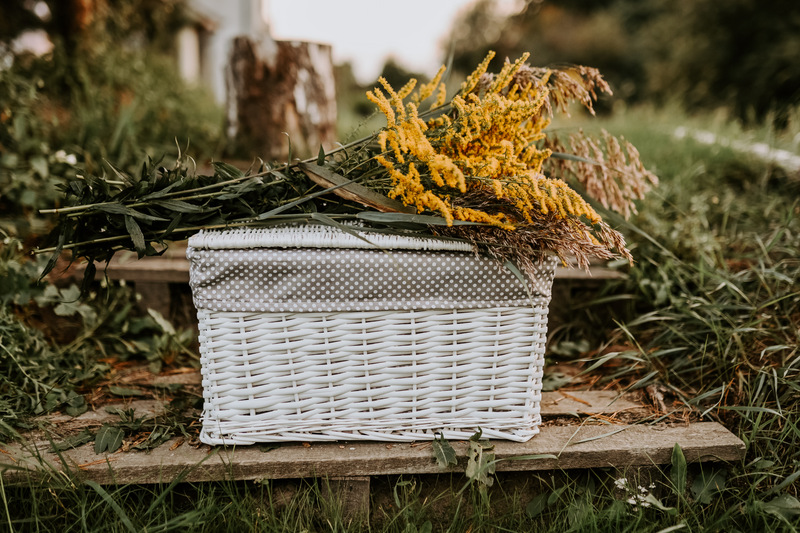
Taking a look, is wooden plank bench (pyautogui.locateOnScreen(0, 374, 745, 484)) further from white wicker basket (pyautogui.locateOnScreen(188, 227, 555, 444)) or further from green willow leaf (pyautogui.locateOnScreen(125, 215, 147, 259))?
green willow leaf (pyautogui.locateOnScreen(125, 215, 147, 259))

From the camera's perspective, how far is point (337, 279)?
50.0 inches

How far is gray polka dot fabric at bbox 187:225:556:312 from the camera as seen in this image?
1.26 m

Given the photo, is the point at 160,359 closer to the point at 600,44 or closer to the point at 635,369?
the point at 635,369

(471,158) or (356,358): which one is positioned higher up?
(471,158)

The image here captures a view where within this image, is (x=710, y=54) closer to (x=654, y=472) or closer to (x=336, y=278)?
(x=654, y=472)

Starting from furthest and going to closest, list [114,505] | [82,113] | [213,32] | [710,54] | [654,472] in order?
1. [213,32]
2. [710,54]
3. [82,113]
4. [654,472]
5. [114,505]

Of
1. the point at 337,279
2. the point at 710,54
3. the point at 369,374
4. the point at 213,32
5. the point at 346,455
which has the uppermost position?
the point at 213,32

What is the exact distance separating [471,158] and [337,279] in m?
0.43

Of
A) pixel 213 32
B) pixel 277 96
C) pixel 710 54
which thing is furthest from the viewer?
pixel 213 32

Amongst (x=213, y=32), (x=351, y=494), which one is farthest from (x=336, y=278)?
(x=213, y=32)

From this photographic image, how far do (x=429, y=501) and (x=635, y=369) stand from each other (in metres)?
0.88

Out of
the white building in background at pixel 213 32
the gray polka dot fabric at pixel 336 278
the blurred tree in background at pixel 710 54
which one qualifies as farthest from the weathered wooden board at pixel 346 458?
the white building in background at pixel 213 32

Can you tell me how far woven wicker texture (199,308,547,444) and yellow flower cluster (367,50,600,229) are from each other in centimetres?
28

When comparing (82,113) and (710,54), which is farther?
(710,54)
